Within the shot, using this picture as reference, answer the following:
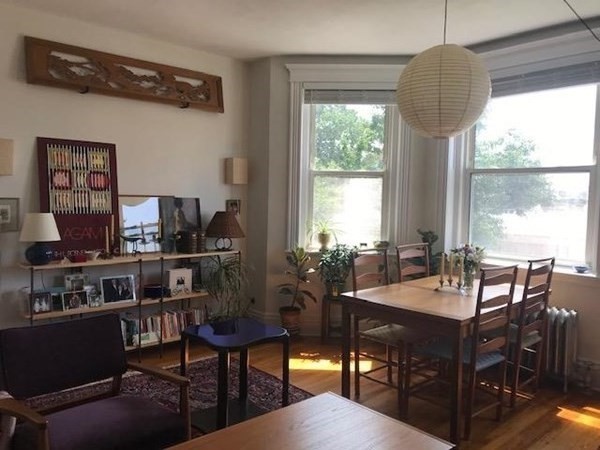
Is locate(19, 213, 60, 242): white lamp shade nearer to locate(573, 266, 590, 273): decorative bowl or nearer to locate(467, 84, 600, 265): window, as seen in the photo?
locate(467, 84, 600, 265): window

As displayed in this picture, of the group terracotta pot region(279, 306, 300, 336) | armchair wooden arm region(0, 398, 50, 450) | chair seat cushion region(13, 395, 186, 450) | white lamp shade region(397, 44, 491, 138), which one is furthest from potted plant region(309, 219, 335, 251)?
armchair wooden arm region(0, 398, 50, 450)

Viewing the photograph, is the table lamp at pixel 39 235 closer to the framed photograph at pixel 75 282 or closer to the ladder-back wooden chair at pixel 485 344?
the framed photograph at pixel 75 282

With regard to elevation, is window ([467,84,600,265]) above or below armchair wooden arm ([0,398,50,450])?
above

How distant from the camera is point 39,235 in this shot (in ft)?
10.2

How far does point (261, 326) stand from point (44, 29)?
2631 mm

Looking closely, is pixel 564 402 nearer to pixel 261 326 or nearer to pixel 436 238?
pixel 436 238

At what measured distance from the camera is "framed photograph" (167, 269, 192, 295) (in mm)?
3920

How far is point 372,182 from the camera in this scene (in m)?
4.46

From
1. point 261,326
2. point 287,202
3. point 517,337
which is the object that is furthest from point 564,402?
point 287,202

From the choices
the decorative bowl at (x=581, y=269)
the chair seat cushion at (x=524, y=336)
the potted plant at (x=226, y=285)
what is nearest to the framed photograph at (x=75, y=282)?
the potted plant at (x=226, y=285)

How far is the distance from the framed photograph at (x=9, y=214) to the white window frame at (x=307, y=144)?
2.19 meters

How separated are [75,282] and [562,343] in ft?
11.4

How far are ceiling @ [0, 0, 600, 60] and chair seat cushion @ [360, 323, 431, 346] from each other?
2109 mm

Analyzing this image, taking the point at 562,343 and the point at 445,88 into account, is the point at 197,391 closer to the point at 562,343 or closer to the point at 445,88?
the point at 445,88
